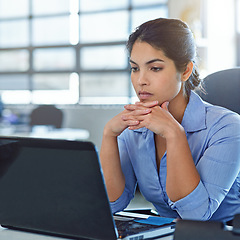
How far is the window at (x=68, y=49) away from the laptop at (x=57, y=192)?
4723 millimetres

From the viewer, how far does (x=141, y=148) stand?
1470 millimetres

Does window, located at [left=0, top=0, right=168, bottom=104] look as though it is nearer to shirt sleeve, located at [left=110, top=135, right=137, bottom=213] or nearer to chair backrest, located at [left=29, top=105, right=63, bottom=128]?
chair backrest, located at [left=29, top=105, right=63, bottom=128]

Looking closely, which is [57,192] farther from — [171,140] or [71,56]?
[71,56]

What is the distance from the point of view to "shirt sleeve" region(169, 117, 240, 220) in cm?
121

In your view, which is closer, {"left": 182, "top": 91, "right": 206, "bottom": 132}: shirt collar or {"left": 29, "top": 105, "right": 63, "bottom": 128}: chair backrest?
{"left": 182, "top": 91, "right": 206, "bottom": 132}: shirt collar

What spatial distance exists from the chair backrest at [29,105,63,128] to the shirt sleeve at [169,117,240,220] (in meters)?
3.33

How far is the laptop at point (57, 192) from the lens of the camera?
841 mm

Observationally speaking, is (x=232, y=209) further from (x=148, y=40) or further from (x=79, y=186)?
(x=79, y=186)

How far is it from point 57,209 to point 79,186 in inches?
3.3

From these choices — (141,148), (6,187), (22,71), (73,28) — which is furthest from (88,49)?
(6,187)

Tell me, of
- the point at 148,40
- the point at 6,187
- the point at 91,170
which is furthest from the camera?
the point at 148,40

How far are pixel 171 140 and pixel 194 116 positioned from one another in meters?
0.23

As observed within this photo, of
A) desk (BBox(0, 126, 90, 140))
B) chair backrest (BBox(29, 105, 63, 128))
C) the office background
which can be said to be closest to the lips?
desk (BBox(0, 126, 90, 140))

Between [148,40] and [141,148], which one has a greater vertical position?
[148,40]
